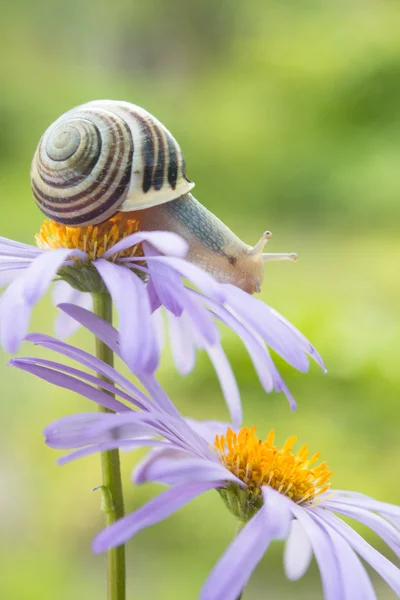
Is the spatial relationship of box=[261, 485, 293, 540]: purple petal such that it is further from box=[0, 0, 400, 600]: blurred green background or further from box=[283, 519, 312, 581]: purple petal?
box=[0, 0, 400, 600]: blurred green background

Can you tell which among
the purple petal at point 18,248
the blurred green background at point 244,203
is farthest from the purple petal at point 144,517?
the blurred green background at point 244,203

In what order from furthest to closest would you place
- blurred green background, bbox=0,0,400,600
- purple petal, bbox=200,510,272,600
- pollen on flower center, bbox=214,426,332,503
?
blurred green background, bbox=0,0,400,600 < pollen on flower center, bbox=214,426,332,503 < purple petal, bbox=200,510,272,600

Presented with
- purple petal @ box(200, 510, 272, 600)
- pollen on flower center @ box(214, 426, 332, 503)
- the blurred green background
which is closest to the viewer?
purple petal @ box(200, 510, 272, 600)

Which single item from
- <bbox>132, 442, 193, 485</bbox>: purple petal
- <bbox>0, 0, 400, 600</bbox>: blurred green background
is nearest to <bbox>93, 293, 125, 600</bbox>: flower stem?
<bbox>132, 442, 193, 485</bbox>: purple petal

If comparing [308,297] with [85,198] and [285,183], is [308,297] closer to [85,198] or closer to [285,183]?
[285,183]

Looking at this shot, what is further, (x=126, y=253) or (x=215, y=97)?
(x=215, y=97)

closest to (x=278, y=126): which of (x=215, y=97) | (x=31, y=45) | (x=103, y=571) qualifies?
(x=215, y=97)
